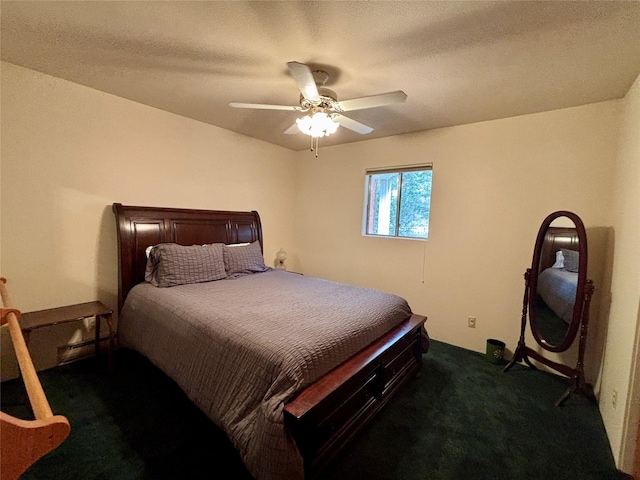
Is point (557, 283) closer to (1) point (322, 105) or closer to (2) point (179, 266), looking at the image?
(1) point (322, 105)

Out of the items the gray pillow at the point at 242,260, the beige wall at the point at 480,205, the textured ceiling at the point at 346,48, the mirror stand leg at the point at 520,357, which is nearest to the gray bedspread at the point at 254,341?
the gray pillow at the point at 242,260

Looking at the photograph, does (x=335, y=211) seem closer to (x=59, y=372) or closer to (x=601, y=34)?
(x=601, y=34)

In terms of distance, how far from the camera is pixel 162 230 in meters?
2.97

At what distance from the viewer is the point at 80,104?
8.13 feet

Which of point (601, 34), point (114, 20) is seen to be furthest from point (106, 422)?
point (601, 34)

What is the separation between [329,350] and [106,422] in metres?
1.53

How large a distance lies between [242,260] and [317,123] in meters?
1.80

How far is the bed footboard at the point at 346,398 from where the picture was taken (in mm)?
1417

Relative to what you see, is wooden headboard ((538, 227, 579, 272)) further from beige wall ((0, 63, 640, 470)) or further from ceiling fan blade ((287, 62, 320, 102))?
ceiling fan blade ((287, 62, 320, 102))

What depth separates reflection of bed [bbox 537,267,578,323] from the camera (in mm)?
2348

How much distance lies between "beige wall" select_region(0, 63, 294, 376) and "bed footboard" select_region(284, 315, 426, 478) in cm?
236

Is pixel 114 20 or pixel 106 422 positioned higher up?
pixel 114 20

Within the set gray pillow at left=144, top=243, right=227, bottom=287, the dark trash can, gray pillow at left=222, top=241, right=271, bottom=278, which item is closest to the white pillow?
the dark trash can

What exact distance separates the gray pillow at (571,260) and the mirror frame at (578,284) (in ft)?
0.15
